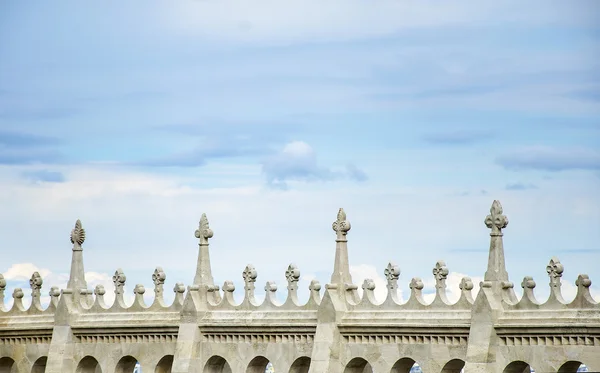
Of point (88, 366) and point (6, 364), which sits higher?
point (6, 364)

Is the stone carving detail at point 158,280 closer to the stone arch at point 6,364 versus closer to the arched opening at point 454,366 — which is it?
the stone arch at point 6,364

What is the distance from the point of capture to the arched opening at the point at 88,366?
61.5 m

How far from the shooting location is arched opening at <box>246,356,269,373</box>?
55969 millimetres

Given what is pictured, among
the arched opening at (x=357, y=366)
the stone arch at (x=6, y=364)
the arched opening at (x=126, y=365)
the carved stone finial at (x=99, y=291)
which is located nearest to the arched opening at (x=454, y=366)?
the arched opening at (x=357, y=366)

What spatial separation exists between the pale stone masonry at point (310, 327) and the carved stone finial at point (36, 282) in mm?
50

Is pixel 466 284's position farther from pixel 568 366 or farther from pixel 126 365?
pixel 126 365

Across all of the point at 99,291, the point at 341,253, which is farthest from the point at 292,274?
the point at 99,291

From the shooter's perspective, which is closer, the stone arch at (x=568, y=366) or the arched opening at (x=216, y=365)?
the stone arch at (x=568, y=366)

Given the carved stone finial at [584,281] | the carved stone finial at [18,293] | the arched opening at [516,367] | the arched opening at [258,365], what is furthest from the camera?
the carved stone finial at [18,293]

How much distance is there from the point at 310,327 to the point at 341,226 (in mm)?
3269

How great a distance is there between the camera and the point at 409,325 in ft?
169

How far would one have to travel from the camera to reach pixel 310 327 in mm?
54094

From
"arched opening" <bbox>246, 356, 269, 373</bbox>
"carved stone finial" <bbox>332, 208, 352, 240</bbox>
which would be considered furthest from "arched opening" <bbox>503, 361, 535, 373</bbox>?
"arched opening" <bbox>246, 356, 269, 373</bbox>

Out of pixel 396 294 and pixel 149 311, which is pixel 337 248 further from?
pixel 149 311
